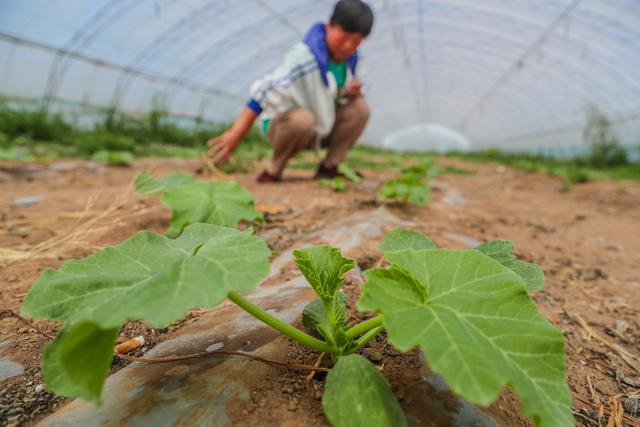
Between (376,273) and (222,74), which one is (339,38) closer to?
(376,273)

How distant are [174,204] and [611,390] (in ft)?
4.34

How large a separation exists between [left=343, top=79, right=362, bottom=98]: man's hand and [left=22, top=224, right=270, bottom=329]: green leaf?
2.59 meters

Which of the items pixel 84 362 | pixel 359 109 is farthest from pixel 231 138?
pixel 84 362

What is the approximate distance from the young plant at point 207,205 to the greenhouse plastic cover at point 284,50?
248 inches

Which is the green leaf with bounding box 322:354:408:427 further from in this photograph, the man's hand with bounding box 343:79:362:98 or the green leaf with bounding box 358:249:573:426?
the man's hand with bounding box 343:79:362:98

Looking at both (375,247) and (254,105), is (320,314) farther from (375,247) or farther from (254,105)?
(254,105)

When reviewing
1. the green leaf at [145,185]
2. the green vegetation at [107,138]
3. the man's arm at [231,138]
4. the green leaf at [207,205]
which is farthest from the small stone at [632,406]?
the green vegetation at [107,138]

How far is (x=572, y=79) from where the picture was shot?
12.0 meters

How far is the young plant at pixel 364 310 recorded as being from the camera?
1.74 ft

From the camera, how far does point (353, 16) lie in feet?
8.83

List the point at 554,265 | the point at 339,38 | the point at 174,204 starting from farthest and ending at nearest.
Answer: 1. the point at 339,38
2. the point at 554,265
3. the point at 174,204

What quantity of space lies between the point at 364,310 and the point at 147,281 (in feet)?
1.06

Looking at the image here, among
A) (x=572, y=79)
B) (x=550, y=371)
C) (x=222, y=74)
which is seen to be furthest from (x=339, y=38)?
(x=572, y=79)

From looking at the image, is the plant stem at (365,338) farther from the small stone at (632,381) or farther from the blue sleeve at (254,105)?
the blue sleeve at (254,105)
